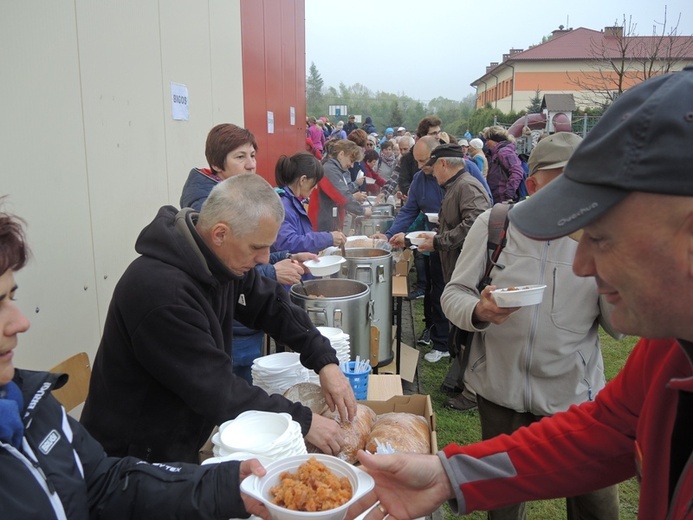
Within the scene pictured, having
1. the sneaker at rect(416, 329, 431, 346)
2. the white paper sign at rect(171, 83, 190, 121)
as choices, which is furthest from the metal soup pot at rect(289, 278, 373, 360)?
the sneaker at rect(416, 329, 431, 346)

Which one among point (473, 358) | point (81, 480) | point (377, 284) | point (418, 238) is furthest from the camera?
point (418, 238)

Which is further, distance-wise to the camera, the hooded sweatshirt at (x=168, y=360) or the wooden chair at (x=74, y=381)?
the wooden chair at (x=74, y=381)

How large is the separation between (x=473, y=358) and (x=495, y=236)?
25.8 inches

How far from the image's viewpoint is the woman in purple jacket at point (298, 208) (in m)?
4.38

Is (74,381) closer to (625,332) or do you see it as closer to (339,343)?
(339,343)

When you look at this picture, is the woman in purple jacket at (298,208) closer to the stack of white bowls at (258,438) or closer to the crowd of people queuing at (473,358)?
the crowd of people queuing at (473,358)

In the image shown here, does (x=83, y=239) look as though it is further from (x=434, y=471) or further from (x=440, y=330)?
(x=440, y=330)

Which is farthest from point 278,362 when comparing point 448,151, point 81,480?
point 448,151

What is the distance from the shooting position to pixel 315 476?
1.47m

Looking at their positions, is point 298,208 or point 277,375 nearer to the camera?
point 277,375

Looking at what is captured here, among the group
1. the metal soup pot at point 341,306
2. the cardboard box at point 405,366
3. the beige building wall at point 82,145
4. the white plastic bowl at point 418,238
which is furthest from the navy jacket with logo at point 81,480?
the white plastic bowl at point 418,238

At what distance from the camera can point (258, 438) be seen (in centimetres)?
175

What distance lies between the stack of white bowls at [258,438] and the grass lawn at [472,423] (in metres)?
2.30

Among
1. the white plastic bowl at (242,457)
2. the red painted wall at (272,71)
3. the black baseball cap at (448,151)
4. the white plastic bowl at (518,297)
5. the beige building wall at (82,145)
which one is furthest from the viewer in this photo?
the red painted wall at (272,71)
